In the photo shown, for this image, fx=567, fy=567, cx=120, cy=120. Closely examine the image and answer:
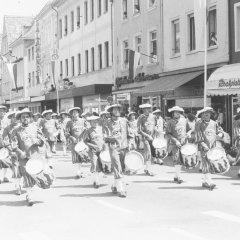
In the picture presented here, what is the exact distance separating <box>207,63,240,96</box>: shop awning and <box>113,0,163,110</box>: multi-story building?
6122mm

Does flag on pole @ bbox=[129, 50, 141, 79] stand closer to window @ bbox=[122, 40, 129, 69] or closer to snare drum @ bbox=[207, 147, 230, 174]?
window @ bbox=[122, 40, 129, 69]

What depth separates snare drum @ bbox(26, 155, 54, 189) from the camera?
9.59 metres

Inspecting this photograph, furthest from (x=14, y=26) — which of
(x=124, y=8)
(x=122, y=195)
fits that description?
(x=122, y=195)

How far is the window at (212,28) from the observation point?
2147 cm

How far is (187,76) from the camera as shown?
22.5 m

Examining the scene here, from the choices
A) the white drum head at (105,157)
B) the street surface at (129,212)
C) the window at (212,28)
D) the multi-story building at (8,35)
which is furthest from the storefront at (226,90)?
the multi-story building at (8,35)

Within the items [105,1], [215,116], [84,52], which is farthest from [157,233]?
[84,52]

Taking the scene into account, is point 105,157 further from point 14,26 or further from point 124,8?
point 14,26

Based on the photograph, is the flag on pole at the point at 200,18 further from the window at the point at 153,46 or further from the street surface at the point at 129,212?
the window at the point at 153,46

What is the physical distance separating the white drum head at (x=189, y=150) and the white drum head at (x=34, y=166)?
343 centimetres

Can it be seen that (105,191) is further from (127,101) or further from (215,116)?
(127,101)

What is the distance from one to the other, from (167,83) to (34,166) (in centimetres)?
1431

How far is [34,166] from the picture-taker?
9.63 m

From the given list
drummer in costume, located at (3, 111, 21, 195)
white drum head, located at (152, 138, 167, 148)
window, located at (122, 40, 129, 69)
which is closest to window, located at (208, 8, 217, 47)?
white drum head, located at (152, 138, 167, 148)
